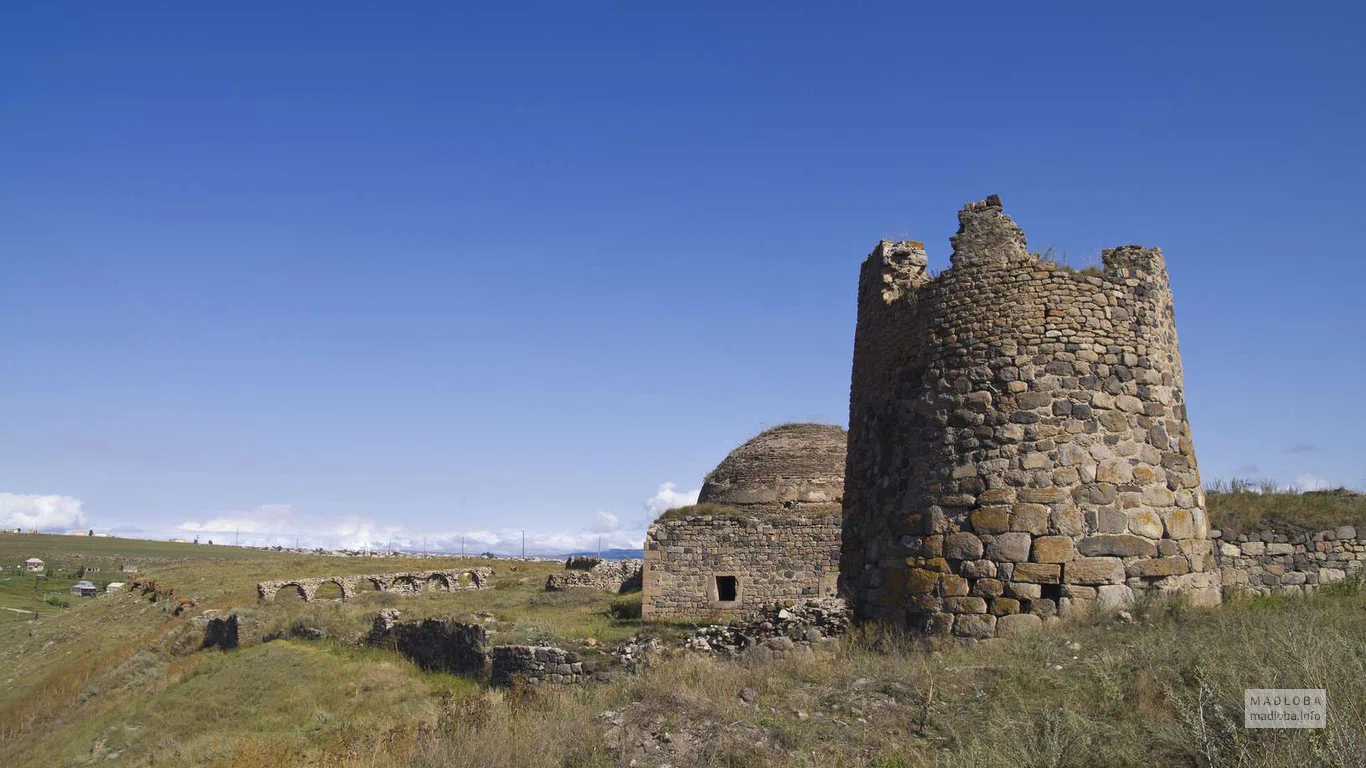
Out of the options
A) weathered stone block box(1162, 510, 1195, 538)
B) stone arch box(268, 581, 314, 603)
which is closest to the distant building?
stone arch box(268, 581, 314, 603)

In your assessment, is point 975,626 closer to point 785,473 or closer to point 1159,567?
point 1159,567

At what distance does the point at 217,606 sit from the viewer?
1174 inches

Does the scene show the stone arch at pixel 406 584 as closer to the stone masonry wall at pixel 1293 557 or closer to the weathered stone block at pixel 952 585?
the weathered stone block at pixel 952 585

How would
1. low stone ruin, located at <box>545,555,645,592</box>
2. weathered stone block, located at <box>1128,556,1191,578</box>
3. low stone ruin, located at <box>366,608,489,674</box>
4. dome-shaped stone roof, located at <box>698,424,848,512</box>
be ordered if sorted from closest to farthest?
1. weathered stone block, located at <box>1128,556,1191,578</box>
2. low stone ruin, located at <box>366,608,489,674</box>
3. dome-shaped stone roof, located at <box>698,424,848,512</box>
4. low stone ruin, located at <box>545,555,645,592</box>

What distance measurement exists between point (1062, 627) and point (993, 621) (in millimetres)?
639

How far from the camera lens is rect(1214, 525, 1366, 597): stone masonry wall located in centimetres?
1022

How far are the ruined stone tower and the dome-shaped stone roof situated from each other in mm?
14405

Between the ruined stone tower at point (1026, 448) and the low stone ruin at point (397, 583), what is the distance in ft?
88.2

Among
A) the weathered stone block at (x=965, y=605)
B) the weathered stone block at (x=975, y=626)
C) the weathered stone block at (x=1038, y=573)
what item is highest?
the weathered stone block at (x=1038, y=573)

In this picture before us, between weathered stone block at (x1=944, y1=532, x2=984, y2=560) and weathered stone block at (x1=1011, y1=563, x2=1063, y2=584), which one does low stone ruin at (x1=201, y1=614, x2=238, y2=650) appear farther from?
weathered stone block at (x1=1011, y1=563, x2=1063, y2=584)

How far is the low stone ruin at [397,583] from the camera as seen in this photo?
32.0 meters

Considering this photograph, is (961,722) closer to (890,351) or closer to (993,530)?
(993,530)

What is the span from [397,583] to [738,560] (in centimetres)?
1949

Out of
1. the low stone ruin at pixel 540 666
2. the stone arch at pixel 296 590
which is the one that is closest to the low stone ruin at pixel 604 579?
the stone arch at pixel 296 590
